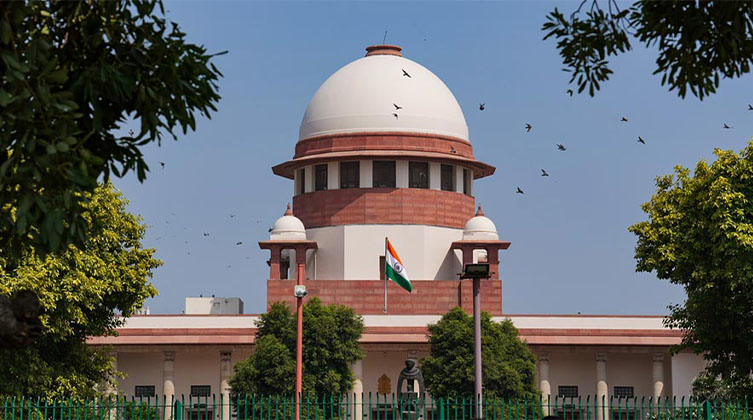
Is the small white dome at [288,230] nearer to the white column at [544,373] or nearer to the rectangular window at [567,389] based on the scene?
the white column at [544,373]

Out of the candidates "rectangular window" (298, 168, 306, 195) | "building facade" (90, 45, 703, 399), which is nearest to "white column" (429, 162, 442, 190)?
"building facade" (90, 45, 703, 399)

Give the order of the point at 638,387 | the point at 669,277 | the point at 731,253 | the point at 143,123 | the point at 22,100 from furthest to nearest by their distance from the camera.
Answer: the point at 638,387, the point at 669,277, the point at 731,253, the point at 143,123, the point at 22,100

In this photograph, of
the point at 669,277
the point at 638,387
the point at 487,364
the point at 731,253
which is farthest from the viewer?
the point at 638,387

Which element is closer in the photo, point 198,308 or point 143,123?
point 143,123

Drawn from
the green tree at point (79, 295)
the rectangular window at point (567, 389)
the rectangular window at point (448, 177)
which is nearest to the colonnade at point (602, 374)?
the rectangular window at point (567, 389)

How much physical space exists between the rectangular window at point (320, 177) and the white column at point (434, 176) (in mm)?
4102

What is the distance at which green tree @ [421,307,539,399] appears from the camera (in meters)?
40.0

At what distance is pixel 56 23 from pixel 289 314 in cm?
3116

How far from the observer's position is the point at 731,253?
30266mm

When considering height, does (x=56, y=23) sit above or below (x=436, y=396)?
above

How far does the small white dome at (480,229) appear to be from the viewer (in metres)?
48.7

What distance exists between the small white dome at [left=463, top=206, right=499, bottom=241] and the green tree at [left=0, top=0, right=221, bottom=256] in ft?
125

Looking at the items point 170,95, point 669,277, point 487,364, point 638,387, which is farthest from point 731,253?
point 170,95

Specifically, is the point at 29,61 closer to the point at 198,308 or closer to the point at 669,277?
the point at 669,277
